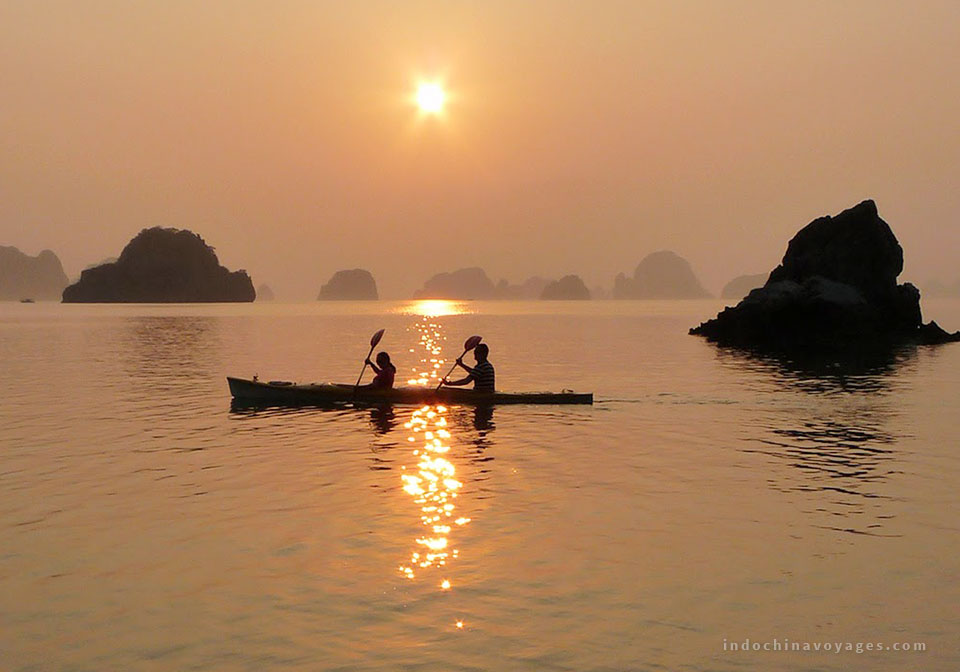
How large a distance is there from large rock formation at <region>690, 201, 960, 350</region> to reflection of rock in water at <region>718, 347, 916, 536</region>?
22161mm

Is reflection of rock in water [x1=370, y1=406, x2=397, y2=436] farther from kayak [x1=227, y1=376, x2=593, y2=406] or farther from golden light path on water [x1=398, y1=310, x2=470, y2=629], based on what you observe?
golden light path on water [x1=398, y1=310, x2=470, y2=629]

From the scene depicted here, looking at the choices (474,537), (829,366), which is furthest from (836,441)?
(829,366)

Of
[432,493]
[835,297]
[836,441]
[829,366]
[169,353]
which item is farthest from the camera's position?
[835,297]

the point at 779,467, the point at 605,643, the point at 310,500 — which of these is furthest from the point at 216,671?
the point at 779,467

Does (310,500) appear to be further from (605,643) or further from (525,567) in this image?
(605,643)

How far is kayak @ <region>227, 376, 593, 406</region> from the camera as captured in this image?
89.8ft

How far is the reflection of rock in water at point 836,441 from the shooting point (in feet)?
47.8

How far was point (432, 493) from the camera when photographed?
1548 cm

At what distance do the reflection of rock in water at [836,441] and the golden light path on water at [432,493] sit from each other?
6.33 m

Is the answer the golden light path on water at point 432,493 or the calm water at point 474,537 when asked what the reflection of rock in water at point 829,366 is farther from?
the golden light path on water at point 432,493

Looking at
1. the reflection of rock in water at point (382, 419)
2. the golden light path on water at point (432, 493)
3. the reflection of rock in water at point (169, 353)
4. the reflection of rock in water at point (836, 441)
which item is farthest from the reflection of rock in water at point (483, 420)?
the reflection of rock in water at point (169, 353)

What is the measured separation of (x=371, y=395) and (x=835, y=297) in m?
49.5

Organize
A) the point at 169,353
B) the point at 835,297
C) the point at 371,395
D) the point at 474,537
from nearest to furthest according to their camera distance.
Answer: the point at 474,537 → the point at 371,395 → the point at 169,353 → the point at 835,297

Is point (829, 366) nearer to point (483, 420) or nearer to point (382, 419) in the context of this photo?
point (483, 420)
